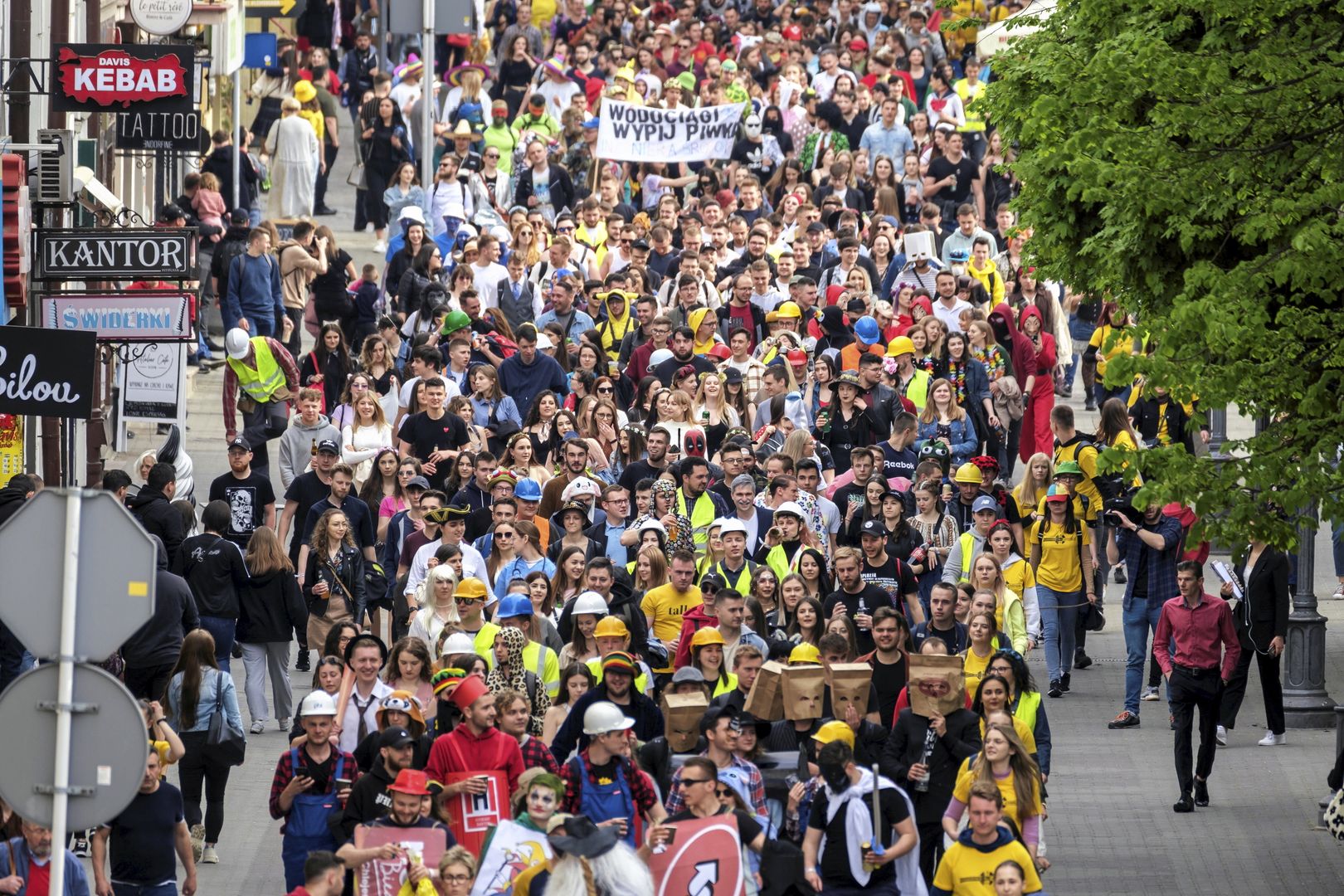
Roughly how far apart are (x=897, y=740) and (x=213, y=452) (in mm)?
13718

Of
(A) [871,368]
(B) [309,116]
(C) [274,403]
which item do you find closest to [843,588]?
(A) [871,368]

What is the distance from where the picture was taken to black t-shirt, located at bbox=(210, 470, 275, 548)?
1922 centimetres

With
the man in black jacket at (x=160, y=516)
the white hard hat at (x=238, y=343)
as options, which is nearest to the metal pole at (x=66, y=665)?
the man in black jacket at (x=160, y=516)

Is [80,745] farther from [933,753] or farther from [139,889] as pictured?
[933,753]

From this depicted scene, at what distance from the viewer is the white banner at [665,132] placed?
105 feet

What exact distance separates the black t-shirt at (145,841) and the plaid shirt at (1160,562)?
818 centimetres

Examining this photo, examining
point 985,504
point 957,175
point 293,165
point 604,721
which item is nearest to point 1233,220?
point 985,504

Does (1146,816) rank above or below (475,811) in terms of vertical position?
below

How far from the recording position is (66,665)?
8.40m

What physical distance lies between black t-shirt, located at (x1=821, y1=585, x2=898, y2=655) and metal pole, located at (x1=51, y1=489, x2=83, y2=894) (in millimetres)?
8478

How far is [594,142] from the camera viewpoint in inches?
1351

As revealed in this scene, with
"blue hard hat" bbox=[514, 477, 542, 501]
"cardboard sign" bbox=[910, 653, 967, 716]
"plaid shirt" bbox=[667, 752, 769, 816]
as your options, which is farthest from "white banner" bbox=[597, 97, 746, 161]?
"plaid shirt" bbox=[667, 752, 769, 816]

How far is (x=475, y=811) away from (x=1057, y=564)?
731 cm

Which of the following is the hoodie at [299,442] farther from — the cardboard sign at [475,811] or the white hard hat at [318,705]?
the cardboard sign at [475,811]
